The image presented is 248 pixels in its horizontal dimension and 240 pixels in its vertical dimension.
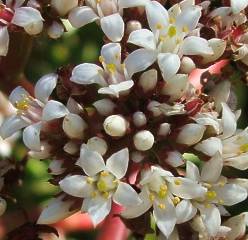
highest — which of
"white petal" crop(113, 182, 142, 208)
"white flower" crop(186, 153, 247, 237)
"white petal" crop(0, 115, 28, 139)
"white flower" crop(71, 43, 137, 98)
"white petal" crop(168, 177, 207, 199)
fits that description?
"white flower" crop(71, 43, 137, 98)

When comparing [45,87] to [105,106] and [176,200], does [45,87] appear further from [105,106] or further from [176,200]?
[176,200]

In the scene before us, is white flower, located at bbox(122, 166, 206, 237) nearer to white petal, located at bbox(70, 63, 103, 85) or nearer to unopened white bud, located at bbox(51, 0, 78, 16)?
white petal, located at bbox(70, 63, 103, 85)

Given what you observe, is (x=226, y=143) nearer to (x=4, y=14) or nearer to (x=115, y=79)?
(x=115, y=79)

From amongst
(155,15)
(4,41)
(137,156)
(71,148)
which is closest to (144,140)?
(137,156)

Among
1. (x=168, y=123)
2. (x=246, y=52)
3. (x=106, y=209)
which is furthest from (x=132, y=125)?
(x=246, y=52)

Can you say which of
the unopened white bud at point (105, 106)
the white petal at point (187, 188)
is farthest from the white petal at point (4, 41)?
the white petal at point (187, 188)

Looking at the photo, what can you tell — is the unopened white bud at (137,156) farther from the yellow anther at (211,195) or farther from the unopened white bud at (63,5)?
the unopened white bud at (63,5)

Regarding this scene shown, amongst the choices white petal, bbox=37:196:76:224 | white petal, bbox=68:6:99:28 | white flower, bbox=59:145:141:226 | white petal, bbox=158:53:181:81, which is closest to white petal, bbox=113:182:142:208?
white flower, bbox=59:145:141:226
